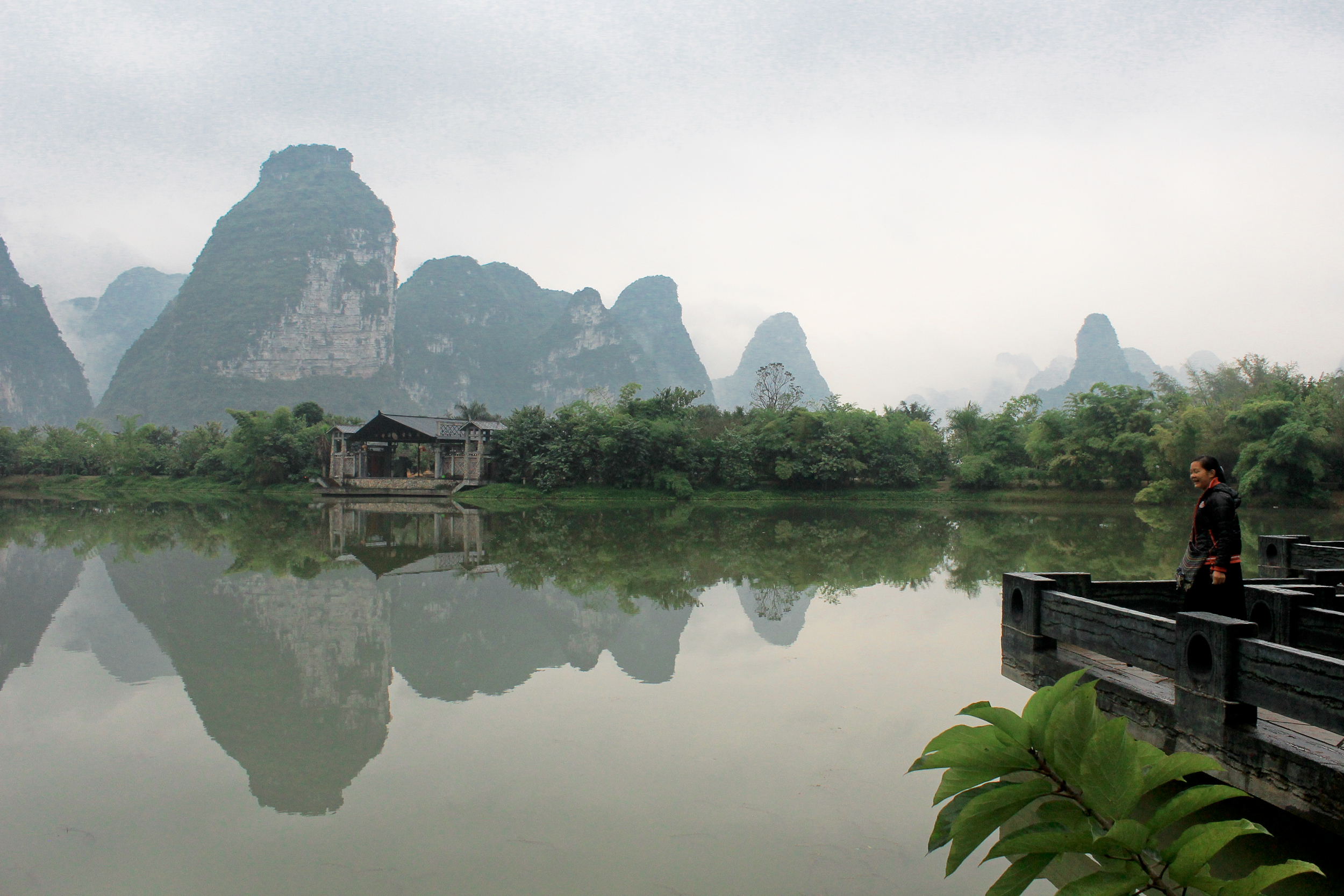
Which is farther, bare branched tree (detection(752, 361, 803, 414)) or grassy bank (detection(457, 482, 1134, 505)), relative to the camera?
bare branched tree (detection(752, 361, 803, 414))

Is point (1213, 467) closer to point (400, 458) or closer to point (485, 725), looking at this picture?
point (485, 725)

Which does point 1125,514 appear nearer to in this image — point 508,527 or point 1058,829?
point 508,527

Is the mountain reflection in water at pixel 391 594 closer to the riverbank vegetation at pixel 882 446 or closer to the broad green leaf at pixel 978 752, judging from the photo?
the broad green leaf at pixel 978 752

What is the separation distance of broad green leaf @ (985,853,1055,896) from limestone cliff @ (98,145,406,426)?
357 ft

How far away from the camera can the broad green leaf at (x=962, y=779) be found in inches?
39.4

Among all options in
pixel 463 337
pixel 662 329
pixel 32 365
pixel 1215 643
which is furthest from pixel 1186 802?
pixel 662 329

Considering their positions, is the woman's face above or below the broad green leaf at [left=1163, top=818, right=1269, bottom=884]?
above

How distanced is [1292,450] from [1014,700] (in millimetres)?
26220

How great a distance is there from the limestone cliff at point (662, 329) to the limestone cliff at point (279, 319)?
56242mm

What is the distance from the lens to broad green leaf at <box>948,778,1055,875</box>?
3.14 feet

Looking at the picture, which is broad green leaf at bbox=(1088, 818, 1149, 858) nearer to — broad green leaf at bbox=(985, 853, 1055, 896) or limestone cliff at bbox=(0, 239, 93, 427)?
broad green leaf at bbox=(985, 853, 1055, 896)

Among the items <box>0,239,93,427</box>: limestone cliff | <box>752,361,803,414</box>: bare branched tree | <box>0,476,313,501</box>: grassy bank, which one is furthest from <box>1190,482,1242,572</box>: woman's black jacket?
<box>0,239,93,427</box>: limestone cliff

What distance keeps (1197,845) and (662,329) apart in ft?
578

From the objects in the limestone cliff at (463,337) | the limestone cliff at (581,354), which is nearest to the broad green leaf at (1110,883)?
the limestone cliff at (463,337)
